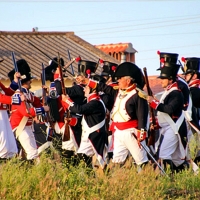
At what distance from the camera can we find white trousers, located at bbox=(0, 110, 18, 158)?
13336 mm

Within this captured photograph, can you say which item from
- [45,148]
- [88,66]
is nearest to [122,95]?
[88,66]

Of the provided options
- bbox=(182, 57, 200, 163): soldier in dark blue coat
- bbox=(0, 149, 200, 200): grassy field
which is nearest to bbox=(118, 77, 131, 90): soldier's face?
bbox=(0, 149, 200, 200): grassy field

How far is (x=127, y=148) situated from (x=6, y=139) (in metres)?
2.08

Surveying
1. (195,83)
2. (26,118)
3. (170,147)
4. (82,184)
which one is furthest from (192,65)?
(82,184)

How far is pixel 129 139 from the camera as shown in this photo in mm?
12438

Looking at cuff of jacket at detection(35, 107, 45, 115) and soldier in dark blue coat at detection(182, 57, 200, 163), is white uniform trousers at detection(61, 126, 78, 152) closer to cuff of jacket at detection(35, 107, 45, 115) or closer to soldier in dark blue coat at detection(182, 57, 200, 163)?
cuff of jacket at detection(35, 107, 45, 115)

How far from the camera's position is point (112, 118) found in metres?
12.8

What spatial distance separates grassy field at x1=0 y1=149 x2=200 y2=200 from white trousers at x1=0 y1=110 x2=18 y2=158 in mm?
2379

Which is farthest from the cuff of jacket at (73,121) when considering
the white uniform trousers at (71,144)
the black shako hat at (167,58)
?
the black shako hat at (167,58)

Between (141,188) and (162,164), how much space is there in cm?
337

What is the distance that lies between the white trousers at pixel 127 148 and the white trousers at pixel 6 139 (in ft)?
6.00

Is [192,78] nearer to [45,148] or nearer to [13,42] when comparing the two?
[45,148]

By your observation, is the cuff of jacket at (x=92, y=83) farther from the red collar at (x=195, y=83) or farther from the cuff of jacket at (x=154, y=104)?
the red collar at (x=195, y=83)

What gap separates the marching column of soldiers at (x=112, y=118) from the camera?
12.5m
